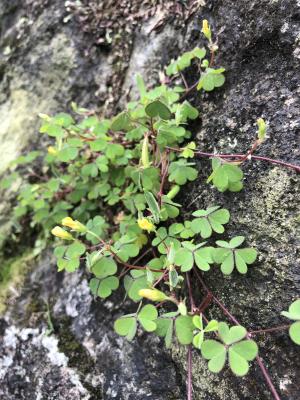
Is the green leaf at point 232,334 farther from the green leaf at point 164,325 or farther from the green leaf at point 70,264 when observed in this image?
the green leaf at point 70,264

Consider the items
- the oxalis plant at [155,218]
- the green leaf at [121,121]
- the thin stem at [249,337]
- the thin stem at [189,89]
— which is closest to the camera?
the thin stem at [249,337]

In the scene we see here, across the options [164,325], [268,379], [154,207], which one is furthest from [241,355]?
[154,207]

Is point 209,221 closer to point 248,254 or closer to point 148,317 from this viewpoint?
point 248,254

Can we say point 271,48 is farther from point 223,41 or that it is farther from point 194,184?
point 194,184

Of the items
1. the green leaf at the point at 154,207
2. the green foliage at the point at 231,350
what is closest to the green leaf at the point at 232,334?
the green foliage at the point at 231,350

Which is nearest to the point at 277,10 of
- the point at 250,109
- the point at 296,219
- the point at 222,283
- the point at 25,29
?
the point at 250,109

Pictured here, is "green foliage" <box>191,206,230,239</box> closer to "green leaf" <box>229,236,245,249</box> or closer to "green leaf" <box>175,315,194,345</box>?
"green leaf" <box>229,236,245,249</box>

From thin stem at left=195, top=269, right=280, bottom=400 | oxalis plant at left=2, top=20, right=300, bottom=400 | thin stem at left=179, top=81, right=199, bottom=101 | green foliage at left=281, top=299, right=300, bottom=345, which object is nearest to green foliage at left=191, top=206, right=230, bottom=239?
oxalis plant at left=2, top=20, right=300, bottom=400

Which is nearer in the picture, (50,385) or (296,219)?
(296,219)
